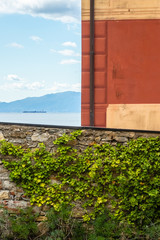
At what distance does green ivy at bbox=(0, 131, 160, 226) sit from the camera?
6.15m

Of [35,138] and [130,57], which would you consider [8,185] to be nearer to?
[35,138]

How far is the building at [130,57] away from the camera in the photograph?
650cm

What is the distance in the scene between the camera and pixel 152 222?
20.2 ft

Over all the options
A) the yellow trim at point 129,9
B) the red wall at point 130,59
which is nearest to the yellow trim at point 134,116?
the red wall at point 130,59

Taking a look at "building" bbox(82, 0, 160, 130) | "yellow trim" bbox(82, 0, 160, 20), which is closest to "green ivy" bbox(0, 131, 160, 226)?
"building" bbox(82, 0, 160, 130)

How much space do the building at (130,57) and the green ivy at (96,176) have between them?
0.60 m

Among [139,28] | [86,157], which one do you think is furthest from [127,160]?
[139,28]

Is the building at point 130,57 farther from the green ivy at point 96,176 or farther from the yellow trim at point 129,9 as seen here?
the green ivy at point 96,176

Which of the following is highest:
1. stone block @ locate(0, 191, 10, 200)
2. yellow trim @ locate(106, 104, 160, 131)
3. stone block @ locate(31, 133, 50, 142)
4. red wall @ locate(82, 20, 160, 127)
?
red wall @ locate(82, 20, 160, 127)

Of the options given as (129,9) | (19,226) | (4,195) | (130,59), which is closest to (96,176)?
(19,226)

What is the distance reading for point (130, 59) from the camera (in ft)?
21.3

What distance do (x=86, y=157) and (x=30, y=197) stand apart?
1.30 meters

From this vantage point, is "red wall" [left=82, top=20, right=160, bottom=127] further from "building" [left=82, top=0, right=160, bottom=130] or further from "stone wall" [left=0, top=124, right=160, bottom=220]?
"stone wall" [left=0, top=124, right=160, bottom=220]

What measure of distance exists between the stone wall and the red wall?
0.66 meters
